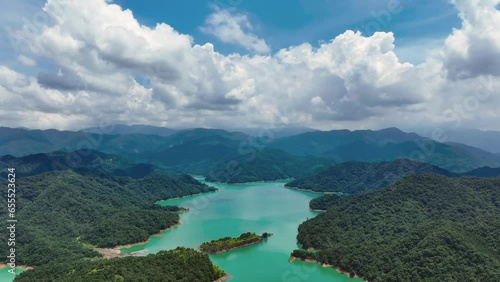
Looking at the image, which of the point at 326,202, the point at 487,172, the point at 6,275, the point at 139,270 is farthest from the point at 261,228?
the point at 487,172

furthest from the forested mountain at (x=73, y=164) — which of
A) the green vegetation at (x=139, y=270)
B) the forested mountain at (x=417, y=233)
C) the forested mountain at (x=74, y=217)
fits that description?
the forested mountain at (x=417, y=233)

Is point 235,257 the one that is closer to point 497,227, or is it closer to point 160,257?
point 160,257

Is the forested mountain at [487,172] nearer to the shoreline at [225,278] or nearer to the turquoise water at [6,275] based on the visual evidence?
the shoreline at [225,278]

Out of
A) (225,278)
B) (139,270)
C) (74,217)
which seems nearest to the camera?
(139,270)

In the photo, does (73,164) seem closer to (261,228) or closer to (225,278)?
(261,228)

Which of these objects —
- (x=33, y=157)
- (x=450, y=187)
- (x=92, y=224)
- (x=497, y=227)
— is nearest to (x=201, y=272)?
(x=92, y=224)

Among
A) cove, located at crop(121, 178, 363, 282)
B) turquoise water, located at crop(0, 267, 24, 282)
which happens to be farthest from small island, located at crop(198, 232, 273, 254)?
turquoise water, located at crop(0, 267, 24, 282)
